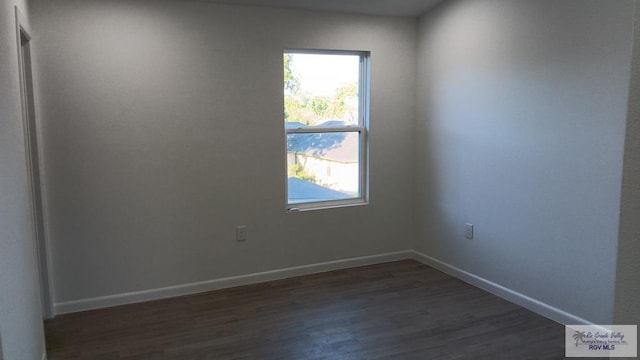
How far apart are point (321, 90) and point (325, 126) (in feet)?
1.06

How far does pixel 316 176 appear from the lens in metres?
4.33

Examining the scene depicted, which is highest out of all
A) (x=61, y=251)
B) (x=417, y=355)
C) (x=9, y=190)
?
(x=9, y=190)

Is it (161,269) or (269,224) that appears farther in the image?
(269,224)

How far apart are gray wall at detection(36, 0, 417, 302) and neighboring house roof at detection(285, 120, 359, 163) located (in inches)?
7.8

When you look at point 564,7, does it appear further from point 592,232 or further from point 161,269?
point 161,269

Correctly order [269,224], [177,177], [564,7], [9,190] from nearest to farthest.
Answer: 1. [9,190]
2. [564,7]
3. [177,177]
4. [269,224]

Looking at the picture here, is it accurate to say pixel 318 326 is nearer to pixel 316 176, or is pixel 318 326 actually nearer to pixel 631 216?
pixel 316 176

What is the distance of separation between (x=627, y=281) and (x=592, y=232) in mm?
2205

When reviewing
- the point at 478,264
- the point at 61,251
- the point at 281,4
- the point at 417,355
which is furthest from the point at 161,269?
the point at 478,264

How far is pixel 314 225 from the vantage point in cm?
428

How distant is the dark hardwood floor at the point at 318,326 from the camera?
286cm

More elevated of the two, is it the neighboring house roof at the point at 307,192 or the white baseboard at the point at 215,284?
the neighboring house roof at the point at 307,192

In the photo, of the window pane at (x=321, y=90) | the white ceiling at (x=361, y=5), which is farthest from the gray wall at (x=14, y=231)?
the window pane at (x=321, y=90)

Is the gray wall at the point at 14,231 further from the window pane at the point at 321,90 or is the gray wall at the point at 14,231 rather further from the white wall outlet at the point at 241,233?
the window pane at the point at 321,90
